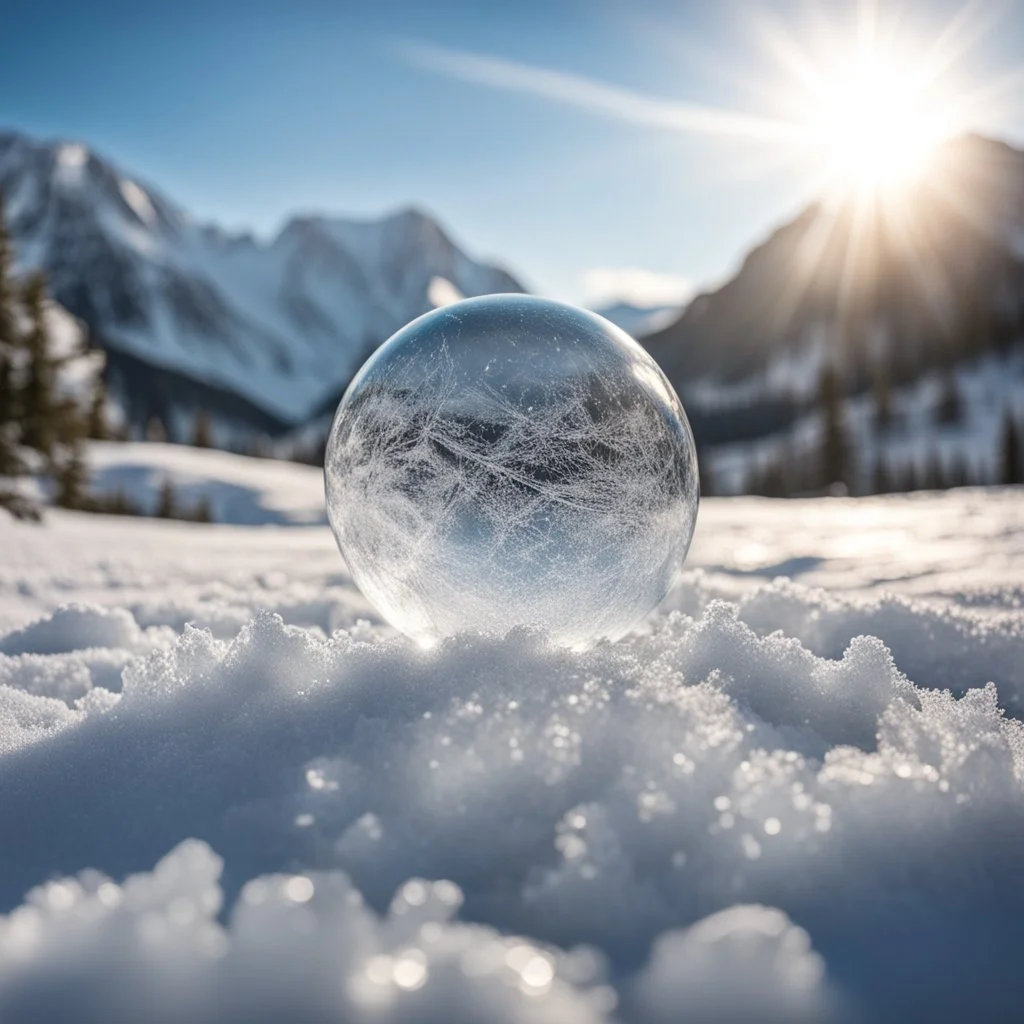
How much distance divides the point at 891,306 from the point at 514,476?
187m

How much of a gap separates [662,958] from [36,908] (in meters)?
1.18

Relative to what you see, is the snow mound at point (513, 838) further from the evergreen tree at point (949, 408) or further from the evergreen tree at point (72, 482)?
the evergreen tree at point (949, 408)

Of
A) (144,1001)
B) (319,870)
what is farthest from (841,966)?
(144,1001)

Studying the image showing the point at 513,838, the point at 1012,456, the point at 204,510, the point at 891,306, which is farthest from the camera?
the point at 891,306

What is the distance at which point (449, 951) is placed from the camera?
1.42 metres

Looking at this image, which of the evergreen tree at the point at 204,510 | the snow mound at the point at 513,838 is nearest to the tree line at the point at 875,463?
the evergreen tree at the point at 204,510

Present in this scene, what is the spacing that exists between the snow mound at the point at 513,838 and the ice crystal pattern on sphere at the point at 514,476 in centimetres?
46

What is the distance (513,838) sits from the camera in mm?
1745

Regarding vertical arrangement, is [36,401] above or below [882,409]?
below

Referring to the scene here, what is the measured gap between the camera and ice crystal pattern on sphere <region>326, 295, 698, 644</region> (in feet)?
9.39

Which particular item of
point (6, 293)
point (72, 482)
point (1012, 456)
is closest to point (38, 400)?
point (6, 293)

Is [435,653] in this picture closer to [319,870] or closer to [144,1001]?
[319,870]

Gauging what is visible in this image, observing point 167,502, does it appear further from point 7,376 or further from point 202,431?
point 202,431

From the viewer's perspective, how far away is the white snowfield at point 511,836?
1.38 m
